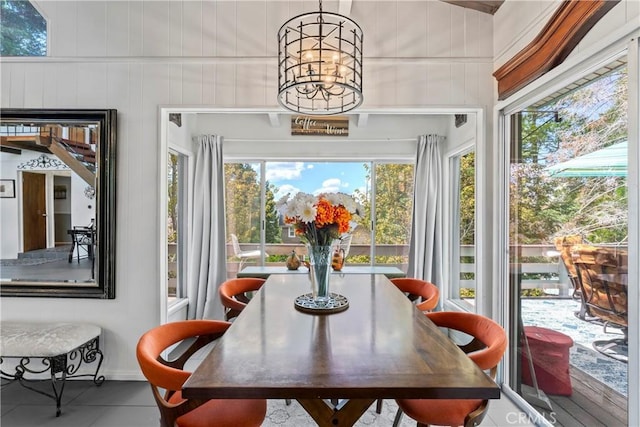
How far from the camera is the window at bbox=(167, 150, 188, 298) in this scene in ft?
12.2

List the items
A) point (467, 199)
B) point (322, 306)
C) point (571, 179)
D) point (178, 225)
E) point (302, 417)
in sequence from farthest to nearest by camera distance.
→ point (178, 225)
point (467, 199)
point (302, 417)
point (571, 179)
point (322, 306)

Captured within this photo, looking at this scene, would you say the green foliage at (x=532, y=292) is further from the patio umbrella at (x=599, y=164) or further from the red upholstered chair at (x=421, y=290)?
the patio umbrella at (x=599, y=164)

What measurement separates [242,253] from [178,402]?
2.96 metres

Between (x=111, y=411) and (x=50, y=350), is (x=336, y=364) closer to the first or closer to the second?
(x=111, y=411)

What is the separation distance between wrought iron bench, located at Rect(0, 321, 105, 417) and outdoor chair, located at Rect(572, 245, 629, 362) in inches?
129

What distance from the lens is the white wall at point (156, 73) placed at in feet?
8.67

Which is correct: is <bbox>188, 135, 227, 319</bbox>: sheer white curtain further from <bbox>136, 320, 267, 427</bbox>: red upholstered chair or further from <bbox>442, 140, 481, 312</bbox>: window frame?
<bbox>442, 140, 481, 312</bbox>: window frame

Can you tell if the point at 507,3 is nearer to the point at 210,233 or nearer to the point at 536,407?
the point at 536,407

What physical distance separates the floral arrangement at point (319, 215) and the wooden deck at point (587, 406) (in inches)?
60.8

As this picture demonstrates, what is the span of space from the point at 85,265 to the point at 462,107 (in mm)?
3363

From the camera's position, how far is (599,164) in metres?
1.67

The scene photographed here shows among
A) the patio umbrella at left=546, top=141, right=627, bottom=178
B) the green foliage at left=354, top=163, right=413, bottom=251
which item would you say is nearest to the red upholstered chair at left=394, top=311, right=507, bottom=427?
the patio umbrella at left=546, top=141, right=627, bottom=178

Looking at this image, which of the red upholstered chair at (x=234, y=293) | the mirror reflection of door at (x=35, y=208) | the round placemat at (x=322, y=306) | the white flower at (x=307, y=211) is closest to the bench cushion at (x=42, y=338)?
the mirror reflection of door at (x=35, y=208)

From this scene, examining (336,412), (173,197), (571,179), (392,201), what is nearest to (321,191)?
(392,201)
